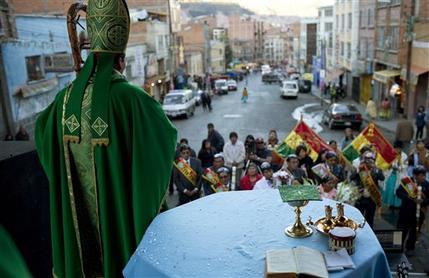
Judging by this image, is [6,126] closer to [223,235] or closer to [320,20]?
[223,235]

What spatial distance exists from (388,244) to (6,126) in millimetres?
13885

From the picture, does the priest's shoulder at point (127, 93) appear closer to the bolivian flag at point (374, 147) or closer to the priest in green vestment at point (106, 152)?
the priest in green vestment at point (106, 152)

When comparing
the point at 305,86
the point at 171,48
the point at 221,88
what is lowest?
the point at 305,86

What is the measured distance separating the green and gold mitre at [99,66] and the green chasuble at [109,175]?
3cm

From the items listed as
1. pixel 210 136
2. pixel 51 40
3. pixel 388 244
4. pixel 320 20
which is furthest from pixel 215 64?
pixel 388 244

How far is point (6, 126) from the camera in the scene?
50.5 ft

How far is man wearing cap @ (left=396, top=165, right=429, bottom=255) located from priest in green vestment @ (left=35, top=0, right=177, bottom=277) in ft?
17.2

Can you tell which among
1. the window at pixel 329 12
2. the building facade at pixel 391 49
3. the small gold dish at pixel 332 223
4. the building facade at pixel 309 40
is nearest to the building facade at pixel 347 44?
the window at pixel 329 12

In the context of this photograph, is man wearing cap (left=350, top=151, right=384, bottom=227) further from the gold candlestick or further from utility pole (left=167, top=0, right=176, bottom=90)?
utility pole (left=167, top=0, right=176, bottom=90)

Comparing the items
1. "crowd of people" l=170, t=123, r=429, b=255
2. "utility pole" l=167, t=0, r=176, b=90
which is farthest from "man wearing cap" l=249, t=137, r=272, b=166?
"utility pole" l=167, t=0, r=176, b=90

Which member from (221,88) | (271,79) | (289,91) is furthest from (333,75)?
(271,79)

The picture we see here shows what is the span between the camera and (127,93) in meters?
3.11

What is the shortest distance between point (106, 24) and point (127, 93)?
0.53 meters

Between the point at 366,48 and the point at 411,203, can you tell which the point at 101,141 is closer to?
the point at 411,203
